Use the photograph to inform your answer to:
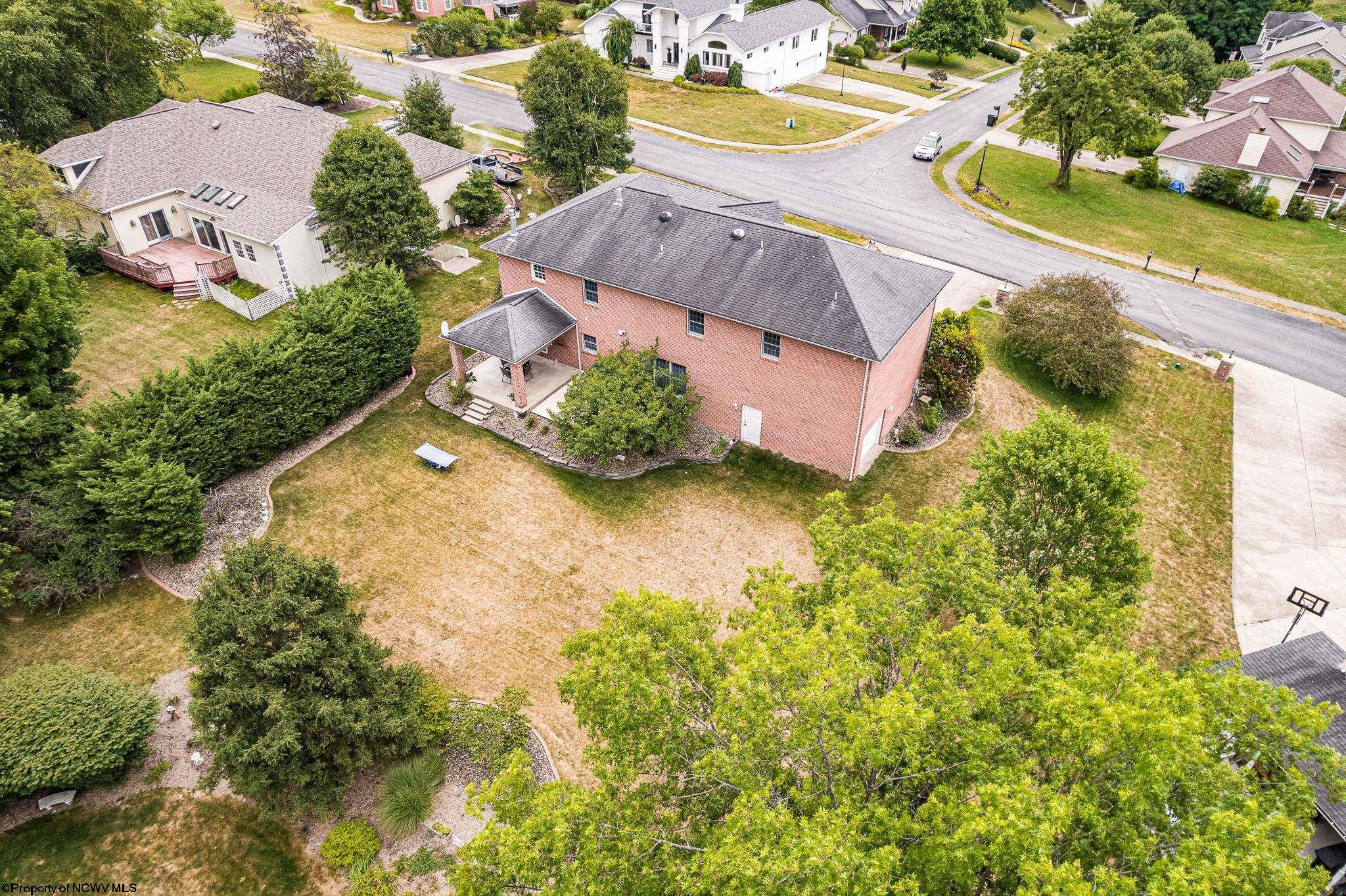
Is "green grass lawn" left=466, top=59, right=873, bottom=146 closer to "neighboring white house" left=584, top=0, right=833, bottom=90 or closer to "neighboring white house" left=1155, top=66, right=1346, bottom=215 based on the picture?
"neighboring white house" left=584, top=0, right=833, bottom=90

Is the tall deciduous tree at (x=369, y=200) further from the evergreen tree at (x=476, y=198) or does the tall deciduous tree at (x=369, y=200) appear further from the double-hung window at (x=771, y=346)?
the double-hung window at (x=771, y=346)

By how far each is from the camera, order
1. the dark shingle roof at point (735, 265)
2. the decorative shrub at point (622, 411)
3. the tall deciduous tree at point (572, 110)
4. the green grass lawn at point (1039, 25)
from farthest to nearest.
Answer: the green grass lawn at point (1039, 25), the tall deciduous tree at point (572, 110), the decorative shrub at point (622, 411), the dark shingle roof at point (735, 265)

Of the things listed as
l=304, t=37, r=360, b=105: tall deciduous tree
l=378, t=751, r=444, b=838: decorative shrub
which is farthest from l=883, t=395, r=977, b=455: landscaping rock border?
l=304, t=37, r=360, b=105: tall deciduous tree

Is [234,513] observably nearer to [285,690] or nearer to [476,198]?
[285,690]

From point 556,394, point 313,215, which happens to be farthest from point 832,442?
point 313,215

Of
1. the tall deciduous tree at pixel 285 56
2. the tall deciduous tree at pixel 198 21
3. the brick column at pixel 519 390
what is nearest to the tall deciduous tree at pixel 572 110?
the brick column at pixel 519 390

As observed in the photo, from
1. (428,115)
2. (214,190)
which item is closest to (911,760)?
(214,190)

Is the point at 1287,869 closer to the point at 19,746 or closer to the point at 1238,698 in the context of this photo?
the point at 1238,698
